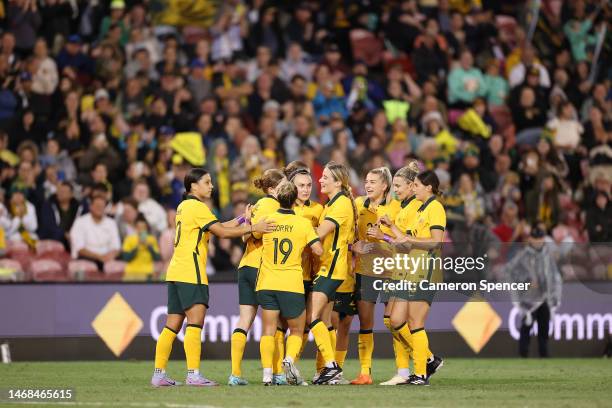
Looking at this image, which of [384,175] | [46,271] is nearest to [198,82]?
[46,271]

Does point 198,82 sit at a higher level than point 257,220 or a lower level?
higher

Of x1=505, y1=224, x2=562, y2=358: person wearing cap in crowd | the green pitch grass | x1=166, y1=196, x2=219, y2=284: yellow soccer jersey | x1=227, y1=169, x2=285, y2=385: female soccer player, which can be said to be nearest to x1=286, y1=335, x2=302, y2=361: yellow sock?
the green pitch grass

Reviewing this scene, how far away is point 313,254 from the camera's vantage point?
1394 centimetres

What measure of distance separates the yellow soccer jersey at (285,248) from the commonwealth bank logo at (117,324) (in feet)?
18.1

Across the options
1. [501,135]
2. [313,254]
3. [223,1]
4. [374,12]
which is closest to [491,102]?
[501,135]

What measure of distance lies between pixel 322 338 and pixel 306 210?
1524mm

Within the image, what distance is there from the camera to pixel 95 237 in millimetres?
19062

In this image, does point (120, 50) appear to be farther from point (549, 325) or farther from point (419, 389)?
point (419, 389)

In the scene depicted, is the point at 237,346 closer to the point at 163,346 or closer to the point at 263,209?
the point at 163,346

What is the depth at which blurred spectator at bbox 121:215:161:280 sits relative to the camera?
60.6 ft

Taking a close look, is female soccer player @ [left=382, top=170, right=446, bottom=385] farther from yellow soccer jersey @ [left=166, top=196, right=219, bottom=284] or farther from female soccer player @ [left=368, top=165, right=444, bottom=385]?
yellow soccer jersey @ [left=166, top=196, right=219, bottom=284]

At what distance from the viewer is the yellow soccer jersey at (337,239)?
1363 cm

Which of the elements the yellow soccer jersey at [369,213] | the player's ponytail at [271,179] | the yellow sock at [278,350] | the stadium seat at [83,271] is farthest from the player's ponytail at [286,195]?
the stadium seat at [83,271]

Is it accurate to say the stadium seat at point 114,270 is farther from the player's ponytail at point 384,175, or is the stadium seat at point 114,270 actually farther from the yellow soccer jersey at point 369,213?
the player's ponytail at point 384,175
